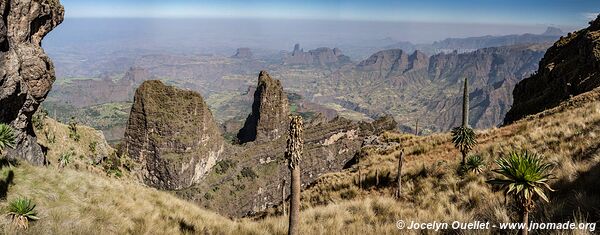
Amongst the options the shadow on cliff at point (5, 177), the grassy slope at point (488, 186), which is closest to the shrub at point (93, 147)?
the grassy slope at point (488, 186)

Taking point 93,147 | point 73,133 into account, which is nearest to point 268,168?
point 93,147

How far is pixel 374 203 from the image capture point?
16500 mm

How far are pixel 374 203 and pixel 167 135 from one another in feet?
417

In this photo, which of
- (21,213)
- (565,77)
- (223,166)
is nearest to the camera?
(21,213)

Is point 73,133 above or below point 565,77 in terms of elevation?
below

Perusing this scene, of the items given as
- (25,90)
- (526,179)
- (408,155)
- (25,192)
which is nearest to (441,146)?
(408,155)

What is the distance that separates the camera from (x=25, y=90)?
27391mm

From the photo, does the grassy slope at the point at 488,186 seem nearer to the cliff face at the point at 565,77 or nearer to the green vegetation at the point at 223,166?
the cliff face at the point at 565,77

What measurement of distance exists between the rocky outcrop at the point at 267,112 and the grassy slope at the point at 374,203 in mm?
149188

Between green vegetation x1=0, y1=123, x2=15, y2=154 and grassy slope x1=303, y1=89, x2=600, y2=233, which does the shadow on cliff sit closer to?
green vegetation x1=0, y1=123, x2=15, y2=154

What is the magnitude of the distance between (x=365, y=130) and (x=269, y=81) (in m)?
50.4

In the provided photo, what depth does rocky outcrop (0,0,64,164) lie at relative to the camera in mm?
24234

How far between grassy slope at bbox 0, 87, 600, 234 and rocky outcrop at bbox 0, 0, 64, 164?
950 cm

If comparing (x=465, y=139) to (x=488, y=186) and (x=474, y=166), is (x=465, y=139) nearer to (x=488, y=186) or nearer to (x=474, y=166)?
(x=474, y=166)
